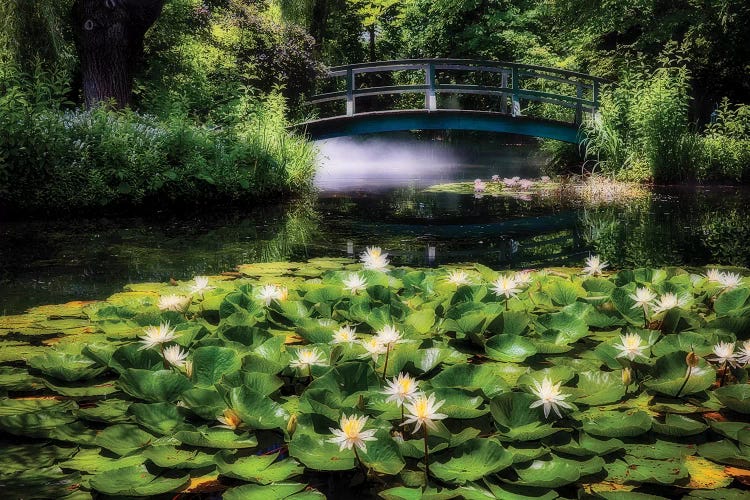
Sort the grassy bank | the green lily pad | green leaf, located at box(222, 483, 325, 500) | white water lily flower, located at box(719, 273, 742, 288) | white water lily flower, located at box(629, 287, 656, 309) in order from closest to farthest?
1. green leaf, located at box(222, 483, 325, 500)
2. the green lily pad
3. white water lily flower, located at box(629, 287, 656, 309)
4. white water lily flower, located at box(719, 273, 742, 288)
5. the grassy bank

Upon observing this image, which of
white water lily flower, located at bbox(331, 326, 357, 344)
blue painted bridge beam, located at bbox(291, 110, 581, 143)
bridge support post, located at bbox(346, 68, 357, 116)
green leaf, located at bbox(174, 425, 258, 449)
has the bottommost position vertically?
green leaf, located at bbox(174, 425, 258, 449)

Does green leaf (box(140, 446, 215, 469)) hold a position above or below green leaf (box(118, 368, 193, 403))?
below

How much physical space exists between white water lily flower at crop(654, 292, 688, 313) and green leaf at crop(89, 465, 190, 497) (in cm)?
164

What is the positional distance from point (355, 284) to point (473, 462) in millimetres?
1240

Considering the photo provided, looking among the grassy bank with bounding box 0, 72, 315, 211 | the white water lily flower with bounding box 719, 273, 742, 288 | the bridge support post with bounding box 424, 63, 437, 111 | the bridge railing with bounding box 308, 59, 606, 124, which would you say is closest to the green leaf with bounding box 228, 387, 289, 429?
the white water lily flower with bounding box 719, 273, 742, 288

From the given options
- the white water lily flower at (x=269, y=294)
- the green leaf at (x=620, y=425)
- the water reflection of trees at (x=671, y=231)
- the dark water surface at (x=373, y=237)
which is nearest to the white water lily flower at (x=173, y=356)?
the white water lily flower at (x=269, y=294)

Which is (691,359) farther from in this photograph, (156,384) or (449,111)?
(449,111)

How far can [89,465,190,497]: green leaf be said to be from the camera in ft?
4.64

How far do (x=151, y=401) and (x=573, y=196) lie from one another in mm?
7870

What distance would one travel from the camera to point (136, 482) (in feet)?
4.80

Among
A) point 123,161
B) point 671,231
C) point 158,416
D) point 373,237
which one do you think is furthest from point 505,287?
point 123,161

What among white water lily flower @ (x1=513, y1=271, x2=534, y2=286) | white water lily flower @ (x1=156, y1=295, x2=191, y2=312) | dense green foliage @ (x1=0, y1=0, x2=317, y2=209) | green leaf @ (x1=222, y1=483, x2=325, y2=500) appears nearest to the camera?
green leaf @ (x1=222, y1=483, x2=325, y2=500)

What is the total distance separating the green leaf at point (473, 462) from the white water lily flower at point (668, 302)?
1.11m

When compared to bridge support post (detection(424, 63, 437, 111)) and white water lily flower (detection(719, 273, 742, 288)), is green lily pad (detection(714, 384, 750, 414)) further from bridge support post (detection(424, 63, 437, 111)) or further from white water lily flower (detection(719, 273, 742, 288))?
bridge support post (detection(424, 63, 437, 111))
